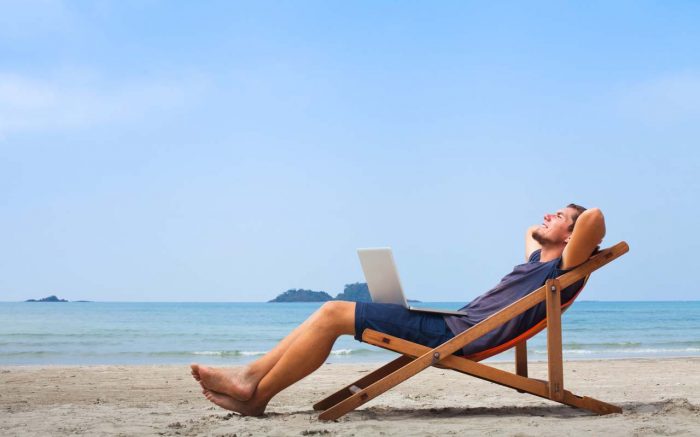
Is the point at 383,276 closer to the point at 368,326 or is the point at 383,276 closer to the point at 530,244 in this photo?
the point at 368,326

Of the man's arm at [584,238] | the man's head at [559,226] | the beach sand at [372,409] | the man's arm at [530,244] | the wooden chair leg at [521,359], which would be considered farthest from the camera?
the man's arm at [530,244]

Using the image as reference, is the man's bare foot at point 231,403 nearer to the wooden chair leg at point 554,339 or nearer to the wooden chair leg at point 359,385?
the wooden chair leg at point 359,385

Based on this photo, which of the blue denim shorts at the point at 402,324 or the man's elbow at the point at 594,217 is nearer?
the man's elbow at the point at 594,217

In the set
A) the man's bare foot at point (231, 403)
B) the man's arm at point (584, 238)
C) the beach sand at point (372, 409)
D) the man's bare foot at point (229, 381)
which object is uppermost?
the man's arm at point (584, 238)

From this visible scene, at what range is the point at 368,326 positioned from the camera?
4488 mm

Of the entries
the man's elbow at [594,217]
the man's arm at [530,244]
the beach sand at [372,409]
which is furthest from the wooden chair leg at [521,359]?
the man's elbow at [594,217]

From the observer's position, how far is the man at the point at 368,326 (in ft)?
14.6

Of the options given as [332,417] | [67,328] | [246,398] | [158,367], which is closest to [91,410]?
[246,398]

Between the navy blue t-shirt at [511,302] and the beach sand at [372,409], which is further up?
the navy blue t-shirt at [511,302]

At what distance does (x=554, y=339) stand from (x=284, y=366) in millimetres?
1541

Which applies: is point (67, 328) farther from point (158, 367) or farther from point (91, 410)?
point (91, 410)

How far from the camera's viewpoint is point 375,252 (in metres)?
4.49

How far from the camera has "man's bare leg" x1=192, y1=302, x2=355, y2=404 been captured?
14.6 ft

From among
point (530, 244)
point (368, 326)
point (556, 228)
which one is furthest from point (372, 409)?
point (556, 228)
